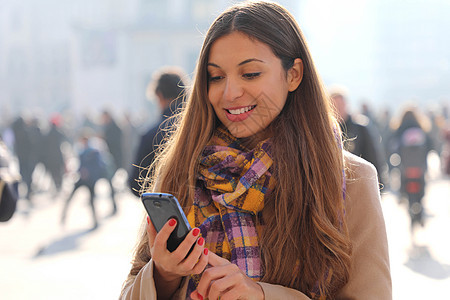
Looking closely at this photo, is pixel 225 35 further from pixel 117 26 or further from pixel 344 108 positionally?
pixel 117 26

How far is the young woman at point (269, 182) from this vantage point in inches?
66.2

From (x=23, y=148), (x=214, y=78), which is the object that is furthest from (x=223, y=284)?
(x=23, y=148)

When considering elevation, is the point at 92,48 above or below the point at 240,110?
below

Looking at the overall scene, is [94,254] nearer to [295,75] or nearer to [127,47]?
[295,75]

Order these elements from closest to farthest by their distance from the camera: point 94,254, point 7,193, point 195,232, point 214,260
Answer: point 195,232, point 214,260, point 7,193, point 94,254

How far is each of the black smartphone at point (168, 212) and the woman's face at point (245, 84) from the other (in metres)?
0.48

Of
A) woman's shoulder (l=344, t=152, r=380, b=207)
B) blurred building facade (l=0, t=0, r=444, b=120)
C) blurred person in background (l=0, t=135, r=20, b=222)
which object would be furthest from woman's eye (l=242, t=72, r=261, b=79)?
blurred building facade (l=0, t=0, r=444, b=120)

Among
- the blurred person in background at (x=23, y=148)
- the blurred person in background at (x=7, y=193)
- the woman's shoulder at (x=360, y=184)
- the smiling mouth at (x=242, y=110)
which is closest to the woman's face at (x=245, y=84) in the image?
the smiling mouth at (x=242, y=110)

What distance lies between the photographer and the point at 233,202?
1.75m

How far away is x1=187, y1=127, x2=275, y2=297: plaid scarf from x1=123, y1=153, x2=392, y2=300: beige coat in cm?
13

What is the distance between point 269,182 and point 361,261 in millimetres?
358

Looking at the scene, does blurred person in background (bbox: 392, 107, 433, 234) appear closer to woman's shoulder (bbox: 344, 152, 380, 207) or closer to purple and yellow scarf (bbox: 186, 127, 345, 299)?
woman's shoulder (bbox: 344, 152, 380, 207)

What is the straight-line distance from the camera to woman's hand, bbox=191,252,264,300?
1.51 m

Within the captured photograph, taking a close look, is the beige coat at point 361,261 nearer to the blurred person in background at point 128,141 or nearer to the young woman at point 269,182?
the young woman at point 269,182
